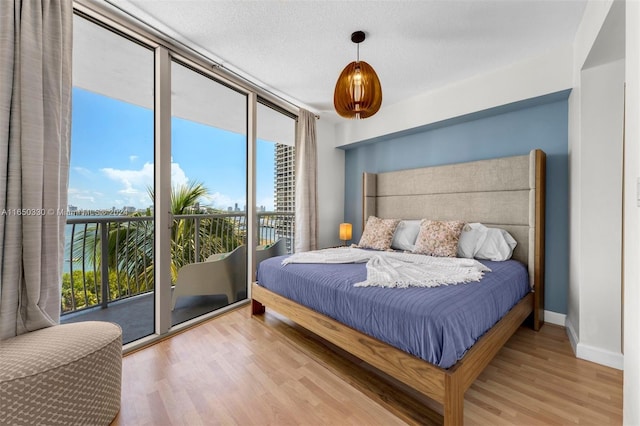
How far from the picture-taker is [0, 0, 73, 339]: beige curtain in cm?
135

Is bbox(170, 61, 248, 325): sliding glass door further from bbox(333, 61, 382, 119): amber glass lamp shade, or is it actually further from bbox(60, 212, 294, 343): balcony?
bbox(333, 61, 382, 119): amber glass lamp shade

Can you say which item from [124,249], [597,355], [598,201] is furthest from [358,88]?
[124,249]

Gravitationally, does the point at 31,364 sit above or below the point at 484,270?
below

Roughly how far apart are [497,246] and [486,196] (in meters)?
0.59

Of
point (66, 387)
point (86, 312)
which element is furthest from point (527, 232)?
point (86, 312)

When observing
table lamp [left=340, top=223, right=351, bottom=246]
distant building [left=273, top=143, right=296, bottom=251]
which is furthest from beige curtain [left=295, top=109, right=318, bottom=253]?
table lamp [left=340, top=223, right=351, bottom=246]

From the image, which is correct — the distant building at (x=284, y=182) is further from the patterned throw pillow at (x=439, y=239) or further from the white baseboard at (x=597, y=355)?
the white baseboard at (x=597, y=355)

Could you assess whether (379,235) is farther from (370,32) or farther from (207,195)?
(207,195)

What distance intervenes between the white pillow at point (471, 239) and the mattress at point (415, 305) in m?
0.35

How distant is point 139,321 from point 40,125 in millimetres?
1876

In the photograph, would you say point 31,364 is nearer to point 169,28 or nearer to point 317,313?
point 317,313

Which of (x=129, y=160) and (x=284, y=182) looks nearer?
(x=129, y=160)

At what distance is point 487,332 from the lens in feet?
5.28

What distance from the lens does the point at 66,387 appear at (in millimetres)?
1199
